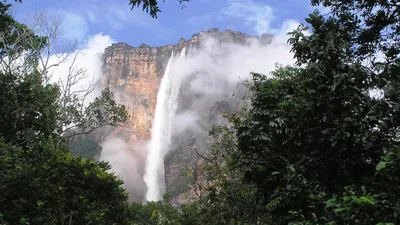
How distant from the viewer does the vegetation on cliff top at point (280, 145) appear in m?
4.33

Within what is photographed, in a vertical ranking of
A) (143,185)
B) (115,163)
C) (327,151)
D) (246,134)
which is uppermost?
(115,163)

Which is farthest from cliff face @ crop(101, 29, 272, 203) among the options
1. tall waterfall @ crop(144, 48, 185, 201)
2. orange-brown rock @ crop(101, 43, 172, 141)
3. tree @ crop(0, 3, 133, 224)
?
tree @ crop(0, 3, 133, 224)

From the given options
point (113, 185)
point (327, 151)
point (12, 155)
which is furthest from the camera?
point (113, 185)

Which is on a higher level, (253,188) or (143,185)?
(143,185)

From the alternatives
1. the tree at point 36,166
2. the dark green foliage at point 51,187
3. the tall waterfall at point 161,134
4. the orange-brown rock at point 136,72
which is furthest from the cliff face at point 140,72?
the dark green foliage at point 51,187

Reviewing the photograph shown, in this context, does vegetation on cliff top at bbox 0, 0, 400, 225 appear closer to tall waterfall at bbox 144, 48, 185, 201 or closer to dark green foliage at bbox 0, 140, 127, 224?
dark green foliage at bbox 0, 140, 127, 224

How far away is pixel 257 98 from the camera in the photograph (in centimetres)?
1121

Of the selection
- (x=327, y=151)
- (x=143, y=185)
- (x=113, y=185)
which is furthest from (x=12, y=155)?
(x=143, y=185)

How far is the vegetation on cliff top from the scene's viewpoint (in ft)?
14.2

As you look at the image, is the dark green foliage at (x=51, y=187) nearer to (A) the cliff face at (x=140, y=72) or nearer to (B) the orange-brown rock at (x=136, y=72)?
(A) the cliff face at (x=140, y=72)

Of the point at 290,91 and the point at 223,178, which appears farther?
the point at 223,178

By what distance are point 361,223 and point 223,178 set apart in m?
9.37

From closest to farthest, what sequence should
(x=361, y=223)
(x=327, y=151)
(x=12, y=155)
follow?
(x=361, y=223)
(x=327, y=151)
(x=12, y=155)

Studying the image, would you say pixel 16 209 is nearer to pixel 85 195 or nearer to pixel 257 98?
pixel 85 195
